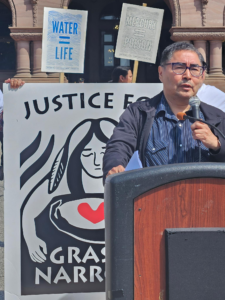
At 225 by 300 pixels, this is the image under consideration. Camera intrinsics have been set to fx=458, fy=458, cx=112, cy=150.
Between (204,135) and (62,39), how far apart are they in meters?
2.12

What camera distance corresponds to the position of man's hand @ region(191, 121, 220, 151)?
168cm

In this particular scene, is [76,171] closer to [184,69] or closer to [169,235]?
[184,69]


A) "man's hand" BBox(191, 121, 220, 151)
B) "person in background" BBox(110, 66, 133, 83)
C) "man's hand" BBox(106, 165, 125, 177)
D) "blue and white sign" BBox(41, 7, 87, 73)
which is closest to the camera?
"man's hand" BBox(191, 121, 220, 151)

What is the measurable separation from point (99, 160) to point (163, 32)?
40.9 ft

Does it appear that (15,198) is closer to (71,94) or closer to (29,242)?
(29,242)

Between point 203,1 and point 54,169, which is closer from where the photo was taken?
point 54,169

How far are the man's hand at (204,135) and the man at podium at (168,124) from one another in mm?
112

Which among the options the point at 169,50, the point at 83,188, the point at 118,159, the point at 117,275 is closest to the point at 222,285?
the point at 117,275

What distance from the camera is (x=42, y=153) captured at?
277 cm

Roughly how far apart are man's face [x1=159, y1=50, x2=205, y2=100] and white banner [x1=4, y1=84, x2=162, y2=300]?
80 cm

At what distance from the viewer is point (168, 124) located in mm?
1985

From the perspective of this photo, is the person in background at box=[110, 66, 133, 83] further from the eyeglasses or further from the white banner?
the eyeglasses

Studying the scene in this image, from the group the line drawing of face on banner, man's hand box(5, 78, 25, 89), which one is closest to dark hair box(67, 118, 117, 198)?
the line drawing of face on banner

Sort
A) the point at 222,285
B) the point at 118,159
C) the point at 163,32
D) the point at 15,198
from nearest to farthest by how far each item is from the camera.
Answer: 1. the point at 222,285
2. the point at 118,159
3. the point at 15,198
4. the point at 163,32
